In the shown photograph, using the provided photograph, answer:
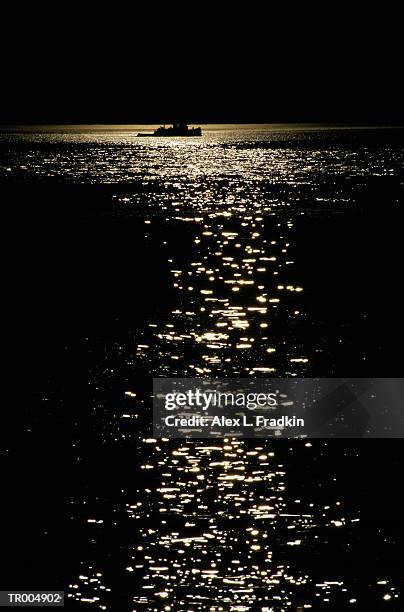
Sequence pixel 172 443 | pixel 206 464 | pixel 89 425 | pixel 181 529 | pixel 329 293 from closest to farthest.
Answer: pixel 181 529 < pixel 206 464 < pixel 172 443 < pixel 89 425 < pixel 329 293

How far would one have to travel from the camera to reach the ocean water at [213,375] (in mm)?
15812

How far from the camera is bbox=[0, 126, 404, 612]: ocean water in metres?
15.8

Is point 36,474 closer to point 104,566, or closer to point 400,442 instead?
point 104,566

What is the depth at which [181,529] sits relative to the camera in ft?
56.8

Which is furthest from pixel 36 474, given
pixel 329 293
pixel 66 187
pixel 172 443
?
pixel 66 187

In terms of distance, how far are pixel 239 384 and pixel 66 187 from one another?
10377cm
